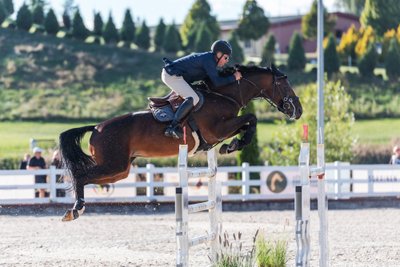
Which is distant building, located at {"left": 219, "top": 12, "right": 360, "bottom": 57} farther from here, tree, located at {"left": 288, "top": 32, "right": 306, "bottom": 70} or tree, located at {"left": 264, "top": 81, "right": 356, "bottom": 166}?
tree, located at {"left": 264, "top": 81, "right": 356, "bottom": 166}

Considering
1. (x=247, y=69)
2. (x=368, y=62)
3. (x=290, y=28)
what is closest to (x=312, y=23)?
(x=368, y=62)

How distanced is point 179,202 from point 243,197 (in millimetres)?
12947

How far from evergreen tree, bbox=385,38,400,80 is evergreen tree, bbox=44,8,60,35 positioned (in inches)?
870

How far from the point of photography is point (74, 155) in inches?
412

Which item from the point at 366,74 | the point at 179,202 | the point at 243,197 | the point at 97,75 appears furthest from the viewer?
the point at 97,75

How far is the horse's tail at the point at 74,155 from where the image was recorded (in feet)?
33.9

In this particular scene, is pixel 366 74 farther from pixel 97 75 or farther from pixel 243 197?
pixel 243 197

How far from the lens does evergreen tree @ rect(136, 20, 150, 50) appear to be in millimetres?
60000

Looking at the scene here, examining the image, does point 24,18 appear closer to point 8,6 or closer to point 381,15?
point 8,6

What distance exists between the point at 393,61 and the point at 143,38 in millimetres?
16356

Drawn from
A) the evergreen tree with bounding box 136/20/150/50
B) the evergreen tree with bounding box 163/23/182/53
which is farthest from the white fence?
the evergreen tree with bounding box 136/20/150/50

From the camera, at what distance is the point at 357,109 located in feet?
165

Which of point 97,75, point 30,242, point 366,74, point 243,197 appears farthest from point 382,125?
point 30,242

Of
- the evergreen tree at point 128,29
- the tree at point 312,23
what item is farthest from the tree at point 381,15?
the evergreen tree at point 128,29
